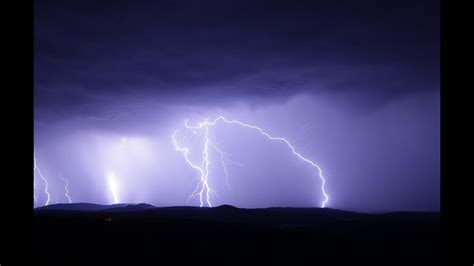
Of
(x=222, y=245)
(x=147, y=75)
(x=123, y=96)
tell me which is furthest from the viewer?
(x=123, y=96)

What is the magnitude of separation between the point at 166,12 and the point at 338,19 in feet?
12.2

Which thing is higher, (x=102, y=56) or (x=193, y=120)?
(x=102, y=56)

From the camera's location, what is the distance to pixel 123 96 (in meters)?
13.8

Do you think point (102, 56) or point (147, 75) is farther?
point (147, 75)

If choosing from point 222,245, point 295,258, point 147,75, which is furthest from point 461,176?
point 147,75

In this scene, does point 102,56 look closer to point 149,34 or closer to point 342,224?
point 149,34

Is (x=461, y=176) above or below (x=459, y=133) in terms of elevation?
below

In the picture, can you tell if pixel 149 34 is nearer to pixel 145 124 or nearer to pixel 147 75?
pixel 147 75

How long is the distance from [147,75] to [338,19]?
6532mm

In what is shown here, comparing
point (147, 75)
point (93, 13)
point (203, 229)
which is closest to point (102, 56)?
point (147, 75)

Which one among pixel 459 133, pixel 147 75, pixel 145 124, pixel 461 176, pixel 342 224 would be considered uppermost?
pixel 147 75

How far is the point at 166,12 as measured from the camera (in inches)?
277

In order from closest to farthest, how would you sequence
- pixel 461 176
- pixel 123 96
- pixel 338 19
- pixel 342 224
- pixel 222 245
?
pixel 461 176 < pixel 222 245 < pixel 338 19 < pixel 342 224 < pixel 123 96

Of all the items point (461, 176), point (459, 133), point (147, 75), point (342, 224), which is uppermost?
point (147, 75)
